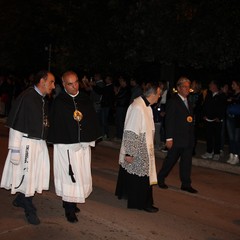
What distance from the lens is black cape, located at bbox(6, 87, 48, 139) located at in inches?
227

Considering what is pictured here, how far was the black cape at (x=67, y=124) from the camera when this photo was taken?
588cm

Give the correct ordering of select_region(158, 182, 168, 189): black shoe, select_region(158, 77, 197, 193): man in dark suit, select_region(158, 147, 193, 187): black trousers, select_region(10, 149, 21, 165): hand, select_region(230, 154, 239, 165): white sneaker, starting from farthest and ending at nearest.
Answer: select_region(230, 154, 239, 165): white sneaker < select_region(158, 182, 168, 189): black shoe < select_region(158, 147, 193, 187): black trousers < select_region(158, 77, 197, 193): man in dark suit < select_region(10, 149, 21, 165): hand

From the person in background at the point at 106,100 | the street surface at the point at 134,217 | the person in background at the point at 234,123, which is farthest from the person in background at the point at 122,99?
the street surface at the point at 134,217

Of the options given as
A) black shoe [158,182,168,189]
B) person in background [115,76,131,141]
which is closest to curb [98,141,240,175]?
black shoe [158,182,168,189]

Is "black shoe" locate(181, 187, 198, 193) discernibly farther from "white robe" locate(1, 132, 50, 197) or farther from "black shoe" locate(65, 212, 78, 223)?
"white robe" locate(1, 132, 50, 197)

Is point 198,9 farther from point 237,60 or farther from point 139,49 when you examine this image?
point 139,49

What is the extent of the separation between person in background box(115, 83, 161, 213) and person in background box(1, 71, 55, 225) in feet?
4.11

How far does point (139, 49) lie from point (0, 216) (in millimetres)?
11738

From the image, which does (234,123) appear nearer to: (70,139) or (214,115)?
(214,115)

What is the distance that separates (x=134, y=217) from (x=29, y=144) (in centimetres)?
182

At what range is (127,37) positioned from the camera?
57.5ft

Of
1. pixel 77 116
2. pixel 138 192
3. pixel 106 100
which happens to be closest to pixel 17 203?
pixel 77 116

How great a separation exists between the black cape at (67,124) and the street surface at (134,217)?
44.1 inches

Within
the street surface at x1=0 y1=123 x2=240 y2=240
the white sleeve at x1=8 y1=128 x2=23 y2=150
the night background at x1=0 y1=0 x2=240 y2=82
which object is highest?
the night background at x1=0 y1=0 x2=240 y2=82
